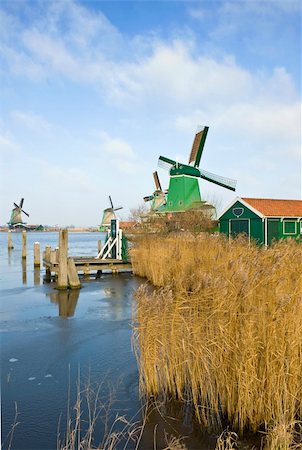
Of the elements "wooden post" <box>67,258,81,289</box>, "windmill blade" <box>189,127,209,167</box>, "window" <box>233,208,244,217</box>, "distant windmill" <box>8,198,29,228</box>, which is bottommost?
"wooden post" <box>67,258,81,289</box>

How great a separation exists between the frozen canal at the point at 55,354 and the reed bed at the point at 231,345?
2.36 ft

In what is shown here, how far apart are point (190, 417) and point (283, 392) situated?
1.09 meters

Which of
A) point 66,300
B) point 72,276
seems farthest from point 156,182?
point 66,300

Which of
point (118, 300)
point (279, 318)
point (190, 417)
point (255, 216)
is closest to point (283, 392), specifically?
point (279, 318)

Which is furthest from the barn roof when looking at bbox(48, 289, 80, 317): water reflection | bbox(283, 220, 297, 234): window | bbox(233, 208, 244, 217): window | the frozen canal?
bbox(48, 289, 80, 317): water reflection

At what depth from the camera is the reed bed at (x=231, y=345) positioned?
11.7 feet

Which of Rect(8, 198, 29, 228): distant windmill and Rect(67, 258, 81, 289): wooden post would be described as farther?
Rect(8, 198, 29, 228): distant windmill

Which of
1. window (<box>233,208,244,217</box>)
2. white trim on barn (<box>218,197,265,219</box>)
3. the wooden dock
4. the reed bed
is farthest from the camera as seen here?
window (<box>233,208,244,217</box>)

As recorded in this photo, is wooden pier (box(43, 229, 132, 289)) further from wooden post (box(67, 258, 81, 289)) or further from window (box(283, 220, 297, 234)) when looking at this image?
window (box(283, 220, 297, 234))

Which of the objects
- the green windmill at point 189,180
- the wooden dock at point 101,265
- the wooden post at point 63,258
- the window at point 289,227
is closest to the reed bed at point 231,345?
the wooden post at point 63,258

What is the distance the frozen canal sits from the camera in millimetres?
4246

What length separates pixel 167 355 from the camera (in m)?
4.35

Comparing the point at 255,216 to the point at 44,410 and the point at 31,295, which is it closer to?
the point at 31,295

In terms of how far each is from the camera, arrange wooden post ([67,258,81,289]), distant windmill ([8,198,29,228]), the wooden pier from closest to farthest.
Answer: the wooden pier < wooden post ([67,258,81,289]) < distant windmill ([8,198,29,228])
